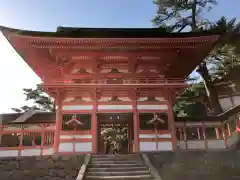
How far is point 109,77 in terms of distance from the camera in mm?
12750

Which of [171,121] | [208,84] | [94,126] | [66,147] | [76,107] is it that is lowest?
[66,147]

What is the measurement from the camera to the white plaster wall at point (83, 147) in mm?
11031

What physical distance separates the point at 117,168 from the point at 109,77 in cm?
548

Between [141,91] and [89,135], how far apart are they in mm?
3689

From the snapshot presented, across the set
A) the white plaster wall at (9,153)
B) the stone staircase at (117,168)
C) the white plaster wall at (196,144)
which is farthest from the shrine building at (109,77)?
the white plaster wall at (9,153)

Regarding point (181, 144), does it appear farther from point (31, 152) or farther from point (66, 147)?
point (31, 152)

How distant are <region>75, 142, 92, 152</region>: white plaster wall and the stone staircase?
Answer: 33.2 inches

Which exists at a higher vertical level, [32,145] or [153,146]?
[32,145]

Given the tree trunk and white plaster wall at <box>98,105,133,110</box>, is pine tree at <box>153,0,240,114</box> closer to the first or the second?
the tree trunk

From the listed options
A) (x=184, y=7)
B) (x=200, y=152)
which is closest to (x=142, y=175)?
(x=200, y=152)

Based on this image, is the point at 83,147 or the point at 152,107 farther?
the point at 152,107

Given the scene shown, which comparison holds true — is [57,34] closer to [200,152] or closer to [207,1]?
[200,152]

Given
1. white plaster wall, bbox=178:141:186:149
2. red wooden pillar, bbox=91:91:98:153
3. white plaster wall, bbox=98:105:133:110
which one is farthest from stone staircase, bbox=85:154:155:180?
white plaster wall, bbox=178:141:186:149

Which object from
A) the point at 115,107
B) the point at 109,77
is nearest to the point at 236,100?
the point at 109,77
